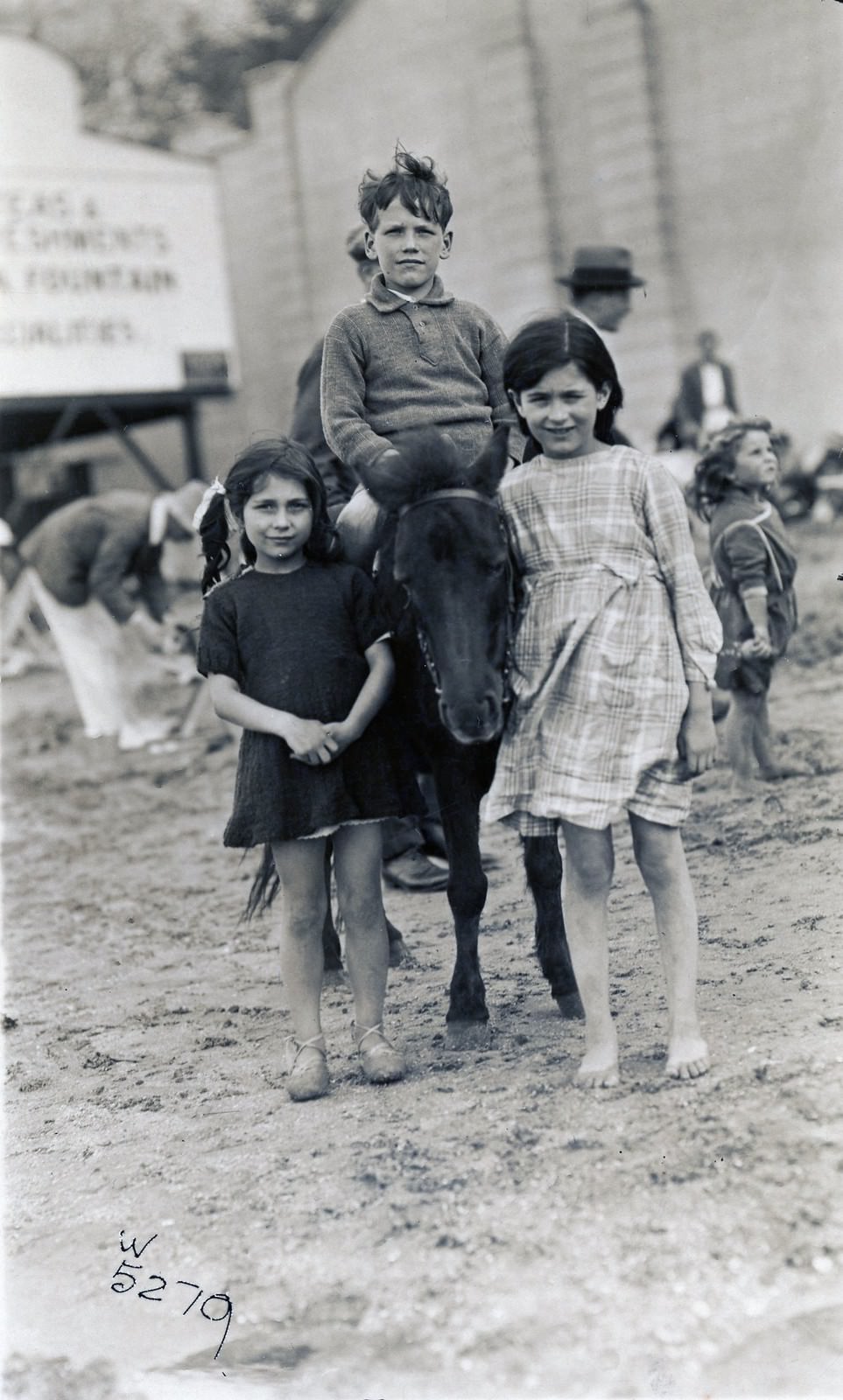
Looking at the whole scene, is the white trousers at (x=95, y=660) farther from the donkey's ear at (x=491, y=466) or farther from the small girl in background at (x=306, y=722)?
the donkey's ear at (x=491, y=466)

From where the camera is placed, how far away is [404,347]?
372 cm

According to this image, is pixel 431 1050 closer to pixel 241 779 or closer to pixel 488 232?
pixel 241 779

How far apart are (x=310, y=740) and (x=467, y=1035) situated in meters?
0.95

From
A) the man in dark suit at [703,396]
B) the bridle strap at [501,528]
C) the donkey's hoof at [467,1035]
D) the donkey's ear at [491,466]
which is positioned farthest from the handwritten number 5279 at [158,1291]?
the man in dark suit at [703,396]

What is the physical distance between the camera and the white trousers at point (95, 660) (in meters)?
9.27

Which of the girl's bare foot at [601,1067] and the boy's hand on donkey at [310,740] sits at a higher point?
the boy's hand on donkey at [310,740]

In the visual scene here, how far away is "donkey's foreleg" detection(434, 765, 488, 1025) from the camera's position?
3.69 meters

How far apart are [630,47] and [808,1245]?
46.2ft

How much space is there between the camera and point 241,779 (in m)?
3.44

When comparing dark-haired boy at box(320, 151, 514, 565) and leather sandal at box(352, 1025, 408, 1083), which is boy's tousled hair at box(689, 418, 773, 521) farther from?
leather sandal at box(352, 1025, 408, 1083)

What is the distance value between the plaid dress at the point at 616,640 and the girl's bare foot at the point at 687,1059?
50 cm

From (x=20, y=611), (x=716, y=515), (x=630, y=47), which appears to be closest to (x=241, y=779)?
(x=716, y=515)

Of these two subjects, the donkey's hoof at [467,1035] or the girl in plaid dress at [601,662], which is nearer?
the girl in plaid dress at [601,662]

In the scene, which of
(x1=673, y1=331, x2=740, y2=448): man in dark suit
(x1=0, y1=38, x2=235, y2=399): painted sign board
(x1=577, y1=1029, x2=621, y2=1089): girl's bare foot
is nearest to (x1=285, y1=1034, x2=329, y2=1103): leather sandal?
(x1=577, y1=1029, x2=621, y2=1089): girl's bare foot
